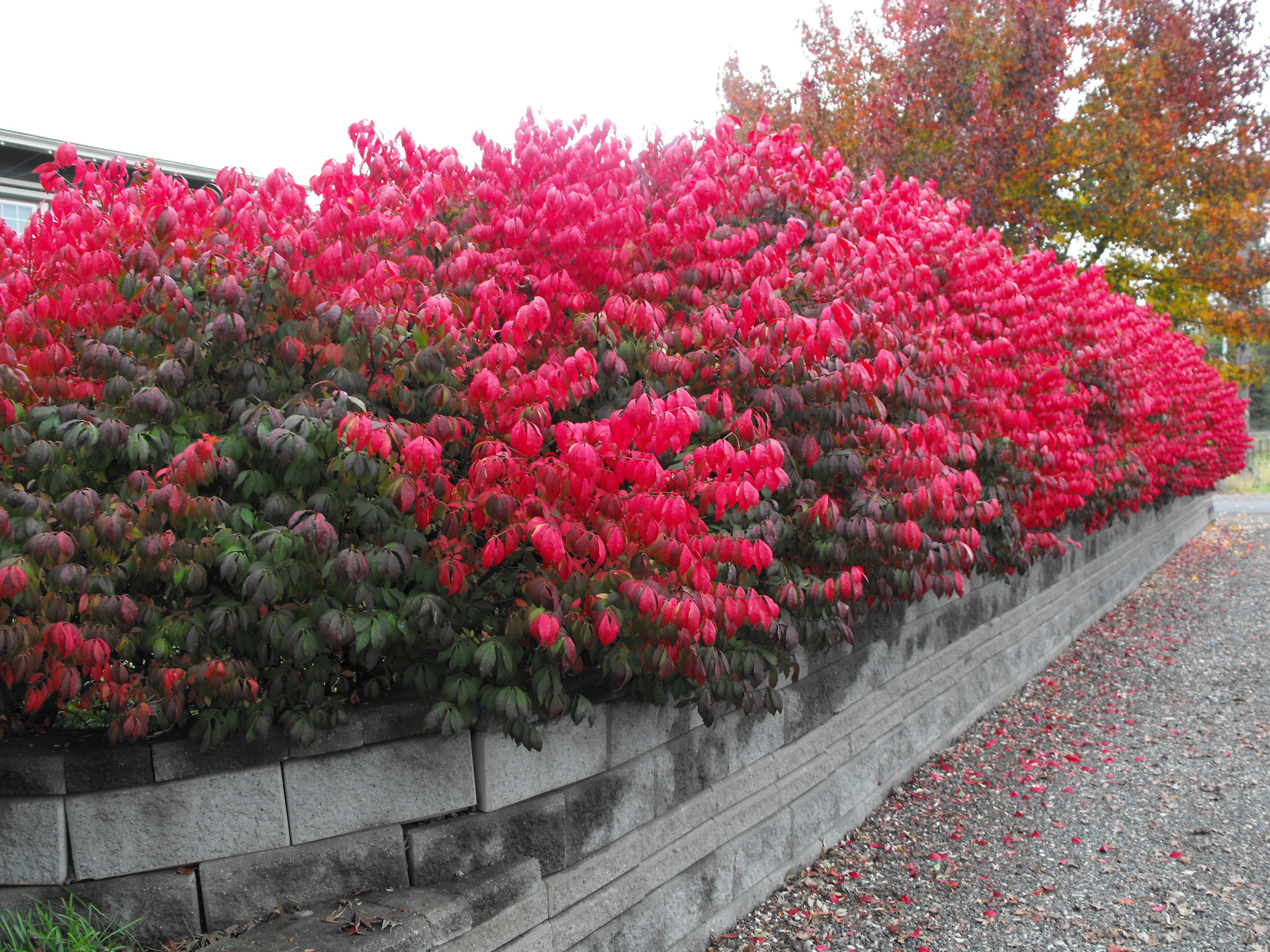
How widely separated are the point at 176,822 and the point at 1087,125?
19.8 m

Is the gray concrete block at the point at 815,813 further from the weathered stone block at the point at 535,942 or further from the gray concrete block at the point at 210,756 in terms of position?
the gray concrete block at the point at 210,756

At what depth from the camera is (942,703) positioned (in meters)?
6.57

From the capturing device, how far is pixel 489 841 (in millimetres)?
3219

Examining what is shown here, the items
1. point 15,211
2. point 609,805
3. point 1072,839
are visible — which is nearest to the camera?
point 609,805

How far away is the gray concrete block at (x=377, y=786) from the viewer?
118 inches

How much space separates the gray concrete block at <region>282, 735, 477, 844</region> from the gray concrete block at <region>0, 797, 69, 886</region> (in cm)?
65

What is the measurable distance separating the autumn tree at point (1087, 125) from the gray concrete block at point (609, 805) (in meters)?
14.0

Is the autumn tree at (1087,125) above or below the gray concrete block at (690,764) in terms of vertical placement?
above

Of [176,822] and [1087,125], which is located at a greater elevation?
[1087,125]

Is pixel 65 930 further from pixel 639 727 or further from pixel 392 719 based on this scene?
pixel 639 727

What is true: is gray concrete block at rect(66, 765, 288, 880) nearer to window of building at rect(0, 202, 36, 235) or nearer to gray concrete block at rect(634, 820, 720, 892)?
gray concrete block at rect(634, 820, 720, 892)

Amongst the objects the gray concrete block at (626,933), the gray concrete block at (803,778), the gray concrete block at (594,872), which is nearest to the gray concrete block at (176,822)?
the gray concrete block at (594,872)

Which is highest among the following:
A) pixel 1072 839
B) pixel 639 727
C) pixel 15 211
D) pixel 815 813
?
pixel 15 211

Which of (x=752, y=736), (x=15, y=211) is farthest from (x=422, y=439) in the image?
(x=15, y=211)
